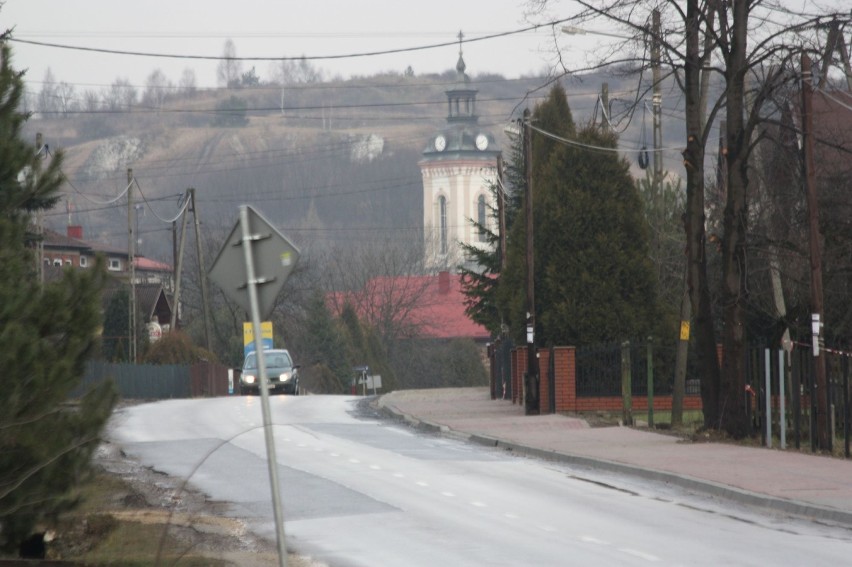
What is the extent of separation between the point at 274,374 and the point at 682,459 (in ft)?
100

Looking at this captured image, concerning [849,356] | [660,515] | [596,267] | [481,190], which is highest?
[481,190]

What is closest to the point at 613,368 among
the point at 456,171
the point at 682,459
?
the point at 682,459

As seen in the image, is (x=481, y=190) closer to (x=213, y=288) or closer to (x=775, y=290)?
(x=213, y=288)

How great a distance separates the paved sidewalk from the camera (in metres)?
16.3

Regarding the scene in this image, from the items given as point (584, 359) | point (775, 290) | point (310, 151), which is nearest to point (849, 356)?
point (775, 290)

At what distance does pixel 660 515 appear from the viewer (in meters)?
15.4

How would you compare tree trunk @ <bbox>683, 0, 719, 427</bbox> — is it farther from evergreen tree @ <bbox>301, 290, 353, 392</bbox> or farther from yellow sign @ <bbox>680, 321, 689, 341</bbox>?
evergreen tree @ <bbox>301, 290, 353, 392</bbox>

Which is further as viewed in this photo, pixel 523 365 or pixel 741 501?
pixel 523 365

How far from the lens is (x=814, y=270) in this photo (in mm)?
22828

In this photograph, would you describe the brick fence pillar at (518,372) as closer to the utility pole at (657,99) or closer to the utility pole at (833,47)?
the utility pole at (657,99)

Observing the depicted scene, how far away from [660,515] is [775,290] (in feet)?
55.3

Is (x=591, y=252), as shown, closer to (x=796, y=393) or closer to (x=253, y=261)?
(x=796, y=393)

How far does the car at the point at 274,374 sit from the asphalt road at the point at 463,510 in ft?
75.2

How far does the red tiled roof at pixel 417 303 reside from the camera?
349 ft
